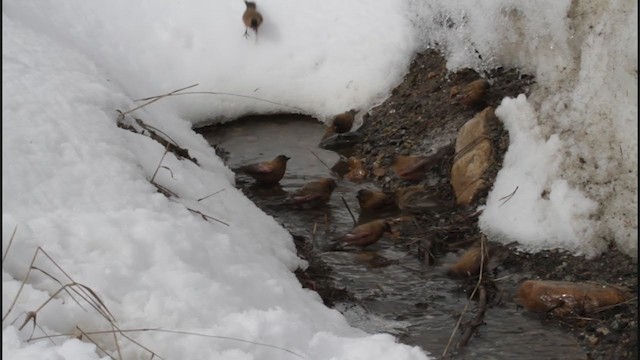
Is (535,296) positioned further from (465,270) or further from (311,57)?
(311,57)

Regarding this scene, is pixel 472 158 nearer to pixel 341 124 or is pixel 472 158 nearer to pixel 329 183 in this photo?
pixel 329 183

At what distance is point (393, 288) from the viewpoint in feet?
13.2

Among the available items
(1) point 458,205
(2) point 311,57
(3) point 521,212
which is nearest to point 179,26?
(2) point 311,57

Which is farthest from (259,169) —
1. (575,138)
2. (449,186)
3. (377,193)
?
(575,138)

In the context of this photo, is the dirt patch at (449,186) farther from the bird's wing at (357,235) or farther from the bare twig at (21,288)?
the bare twig at (21,288)

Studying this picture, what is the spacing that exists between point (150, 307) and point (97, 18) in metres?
3.90

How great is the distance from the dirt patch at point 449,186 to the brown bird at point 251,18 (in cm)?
117

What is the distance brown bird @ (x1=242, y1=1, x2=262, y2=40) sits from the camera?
20.9 feet

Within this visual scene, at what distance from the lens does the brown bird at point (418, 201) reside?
4.82m

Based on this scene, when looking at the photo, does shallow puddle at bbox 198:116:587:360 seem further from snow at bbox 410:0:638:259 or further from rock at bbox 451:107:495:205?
rock at bbox 451:107:495:205

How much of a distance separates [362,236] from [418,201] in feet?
2.09

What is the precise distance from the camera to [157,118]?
4.84 meters

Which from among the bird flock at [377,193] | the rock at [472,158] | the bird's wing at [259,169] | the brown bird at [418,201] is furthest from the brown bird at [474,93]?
the bird's wing at [259,169]

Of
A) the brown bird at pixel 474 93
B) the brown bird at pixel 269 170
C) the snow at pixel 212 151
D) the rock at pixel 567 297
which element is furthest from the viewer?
the brown bird at pixel 474 93
